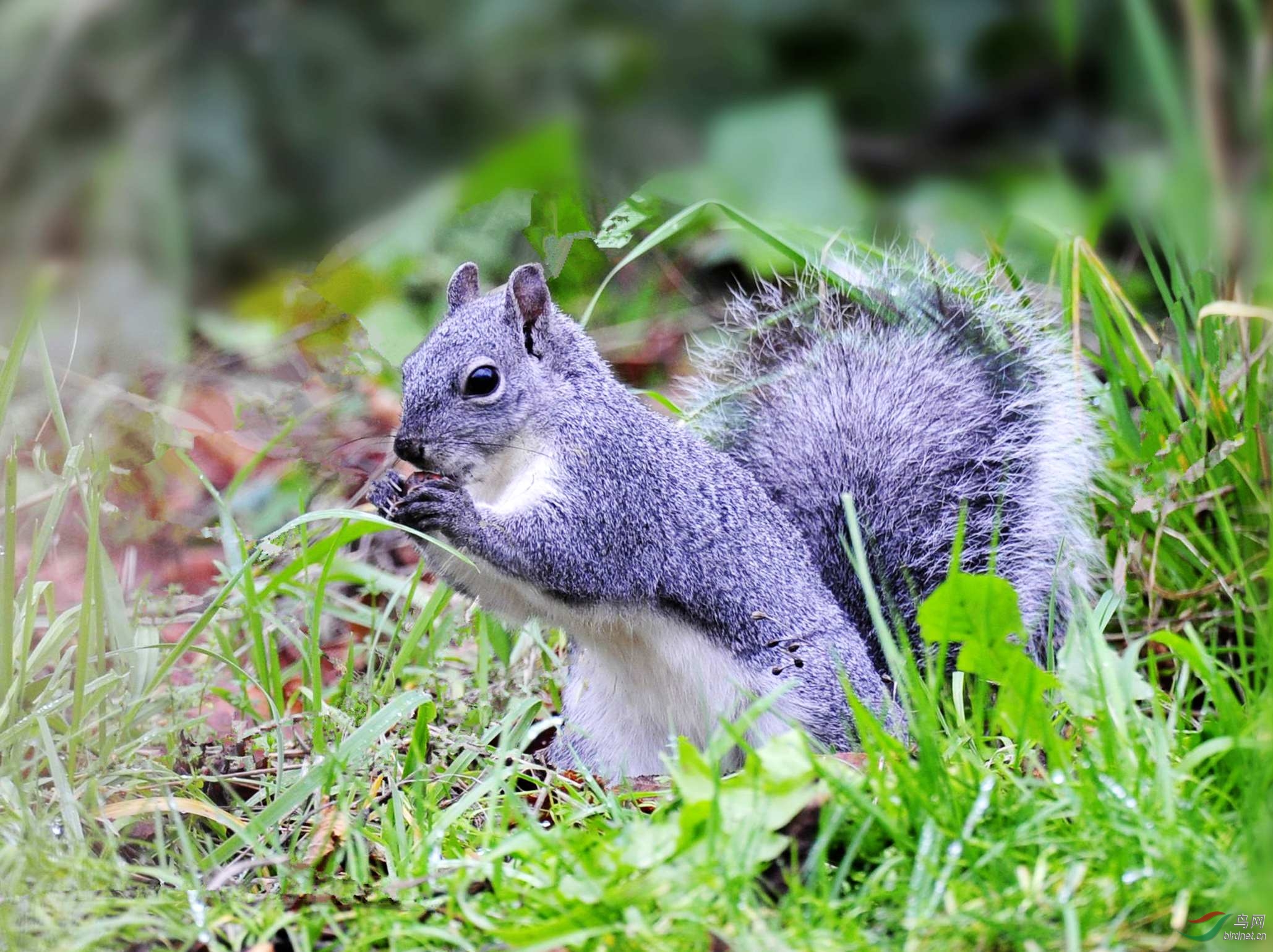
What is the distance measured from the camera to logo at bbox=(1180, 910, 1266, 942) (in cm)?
99

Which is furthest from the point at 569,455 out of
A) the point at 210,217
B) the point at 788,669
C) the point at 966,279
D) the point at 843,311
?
the point at 210,217

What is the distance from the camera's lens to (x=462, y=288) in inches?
71.1

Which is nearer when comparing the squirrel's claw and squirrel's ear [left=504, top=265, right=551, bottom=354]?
the squirrel's claw

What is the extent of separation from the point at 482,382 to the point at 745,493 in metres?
0.42

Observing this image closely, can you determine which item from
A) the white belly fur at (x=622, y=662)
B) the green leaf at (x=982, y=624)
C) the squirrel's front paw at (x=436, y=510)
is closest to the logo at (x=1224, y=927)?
the green leaf at (x=982, y=624)

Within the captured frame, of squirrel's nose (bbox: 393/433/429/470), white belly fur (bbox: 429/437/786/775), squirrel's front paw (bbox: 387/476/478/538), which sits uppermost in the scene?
squirrel's nose (bbox: 393/433/429/470)

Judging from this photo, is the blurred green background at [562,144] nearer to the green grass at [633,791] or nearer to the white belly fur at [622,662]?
the green grass at [633,791]

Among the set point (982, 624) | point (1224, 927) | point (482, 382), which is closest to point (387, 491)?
point (482, 382)

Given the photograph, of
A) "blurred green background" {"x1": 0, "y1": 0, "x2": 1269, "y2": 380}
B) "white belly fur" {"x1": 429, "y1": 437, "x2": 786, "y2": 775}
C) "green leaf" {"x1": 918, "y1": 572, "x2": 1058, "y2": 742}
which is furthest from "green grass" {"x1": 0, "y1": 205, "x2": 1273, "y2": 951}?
"blurred green background" {"x1": 0, "y1": 0, "x2": 1269, "y2": 380}

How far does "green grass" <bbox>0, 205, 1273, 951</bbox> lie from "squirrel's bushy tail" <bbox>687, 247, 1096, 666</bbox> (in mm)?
99

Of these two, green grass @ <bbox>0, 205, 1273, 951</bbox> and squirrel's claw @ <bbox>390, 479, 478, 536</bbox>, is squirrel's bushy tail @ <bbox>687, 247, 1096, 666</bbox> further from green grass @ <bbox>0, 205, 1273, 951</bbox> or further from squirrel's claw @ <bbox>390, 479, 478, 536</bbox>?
squirrel's claw @ <bbox>390, 479, 478, 536</bbox>

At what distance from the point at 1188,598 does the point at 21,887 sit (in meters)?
1.52

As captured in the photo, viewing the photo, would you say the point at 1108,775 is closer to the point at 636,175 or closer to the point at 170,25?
the point at 636,175

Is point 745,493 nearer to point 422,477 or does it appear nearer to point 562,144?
point 422,477
